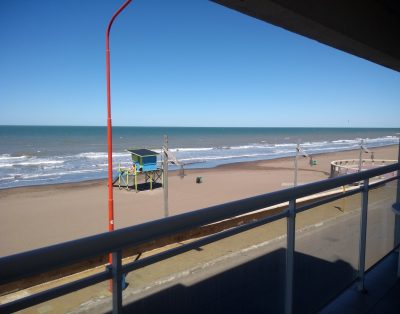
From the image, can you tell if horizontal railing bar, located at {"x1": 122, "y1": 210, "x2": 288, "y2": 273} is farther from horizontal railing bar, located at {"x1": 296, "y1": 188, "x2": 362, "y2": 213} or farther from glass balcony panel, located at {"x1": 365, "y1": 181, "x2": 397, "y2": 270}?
glass balcony panel, located at {"x1": 365, "y1": 181, "x2": 397, "y2": 270}

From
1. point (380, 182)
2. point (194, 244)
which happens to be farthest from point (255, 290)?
point (380, 182)

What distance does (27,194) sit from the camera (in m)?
16.2

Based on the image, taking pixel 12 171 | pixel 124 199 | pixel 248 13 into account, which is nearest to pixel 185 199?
pixel 124 199

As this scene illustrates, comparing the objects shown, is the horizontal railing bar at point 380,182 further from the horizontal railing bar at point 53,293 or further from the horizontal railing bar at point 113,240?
the horizontal railing bar at point 53,293

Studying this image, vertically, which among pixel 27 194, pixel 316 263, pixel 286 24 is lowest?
pixel 27 194

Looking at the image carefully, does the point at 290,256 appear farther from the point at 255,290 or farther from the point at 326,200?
the point at 326,200

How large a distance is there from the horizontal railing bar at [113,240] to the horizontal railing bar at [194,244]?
0.13 meters

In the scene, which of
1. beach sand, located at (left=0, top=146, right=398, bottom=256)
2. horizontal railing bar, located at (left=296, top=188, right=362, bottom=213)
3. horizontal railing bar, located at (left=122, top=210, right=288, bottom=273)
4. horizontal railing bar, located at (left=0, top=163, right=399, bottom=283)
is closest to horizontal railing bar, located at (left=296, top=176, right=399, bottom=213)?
horizontal railing bar, located at (left=296, top=188, right=362, bottom=213)

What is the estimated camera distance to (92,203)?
14102 millimetres

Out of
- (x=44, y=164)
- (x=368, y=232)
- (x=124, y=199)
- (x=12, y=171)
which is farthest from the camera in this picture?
(x=44, y=164)

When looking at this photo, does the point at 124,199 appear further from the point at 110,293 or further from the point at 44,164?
the point at 44,164

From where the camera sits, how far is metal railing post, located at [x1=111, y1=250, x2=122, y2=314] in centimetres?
128

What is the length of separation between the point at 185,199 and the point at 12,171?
1600cm

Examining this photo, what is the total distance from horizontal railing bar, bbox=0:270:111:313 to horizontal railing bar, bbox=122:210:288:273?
101 millimetres
